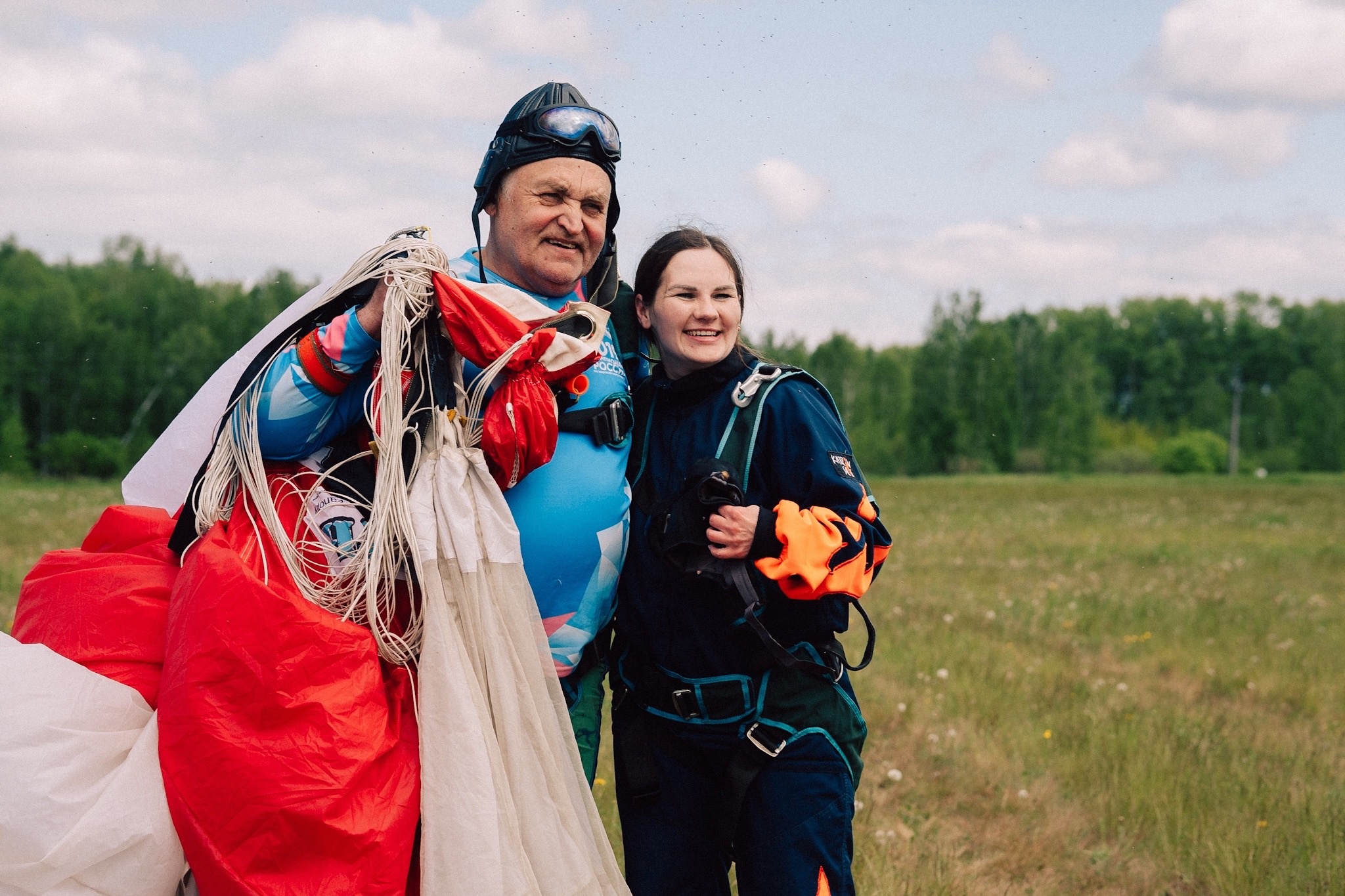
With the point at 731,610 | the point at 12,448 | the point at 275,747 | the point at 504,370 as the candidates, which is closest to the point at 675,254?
the point at 504,370

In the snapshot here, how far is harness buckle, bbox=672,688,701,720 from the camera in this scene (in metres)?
2.84

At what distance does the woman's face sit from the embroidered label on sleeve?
17.7 inches

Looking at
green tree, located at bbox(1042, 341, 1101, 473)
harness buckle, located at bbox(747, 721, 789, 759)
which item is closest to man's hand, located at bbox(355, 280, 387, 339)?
harness buckle, located at bbox(747, 721, 789, 759)

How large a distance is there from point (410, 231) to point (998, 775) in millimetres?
4133

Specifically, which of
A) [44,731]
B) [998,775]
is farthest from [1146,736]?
[44,731]

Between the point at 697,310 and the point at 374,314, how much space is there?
2.90 ft

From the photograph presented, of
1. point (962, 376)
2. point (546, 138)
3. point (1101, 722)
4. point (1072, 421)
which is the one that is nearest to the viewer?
point (546, 138)

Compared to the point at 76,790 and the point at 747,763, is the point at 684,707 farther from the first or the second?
the point at 76,790

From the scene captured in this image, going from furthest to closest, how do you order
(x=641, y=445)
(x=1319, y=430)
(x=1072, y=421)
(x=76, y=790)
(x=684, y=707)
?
(x=1319, y=430) → (x=1072, y=421) → (x=641, y=445) → (x=684, y=707) → (x=76, y=790)

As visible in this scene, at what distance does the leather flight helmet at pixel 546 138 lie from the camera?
2959mm

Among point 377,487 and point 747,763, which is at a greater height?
point 377,487

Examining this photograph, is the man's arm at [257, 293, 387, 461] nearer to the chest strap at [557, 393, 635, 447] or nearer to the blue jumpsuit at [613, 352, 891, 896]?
the chest strap at [557, 393, 635, 447]

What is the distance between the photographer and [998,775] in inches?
209

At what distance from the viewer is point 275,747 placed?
2094 millimetres
